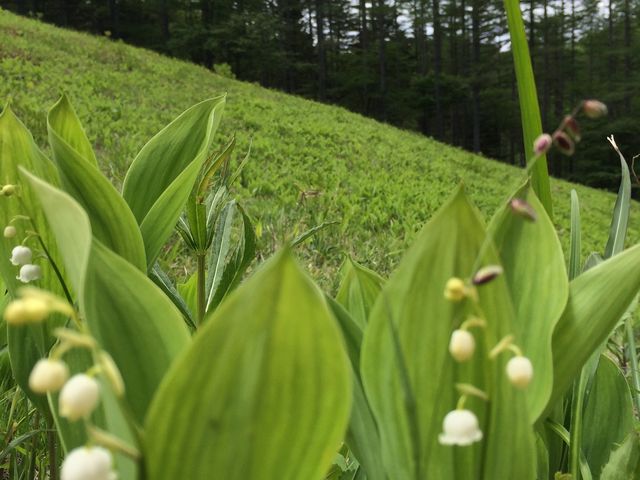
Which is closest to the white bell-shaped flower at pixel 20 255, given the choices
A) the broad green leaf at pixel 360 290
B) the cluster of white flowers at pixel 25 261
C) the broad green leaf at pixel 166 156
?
the cluster of white flowers at pixel 25 261

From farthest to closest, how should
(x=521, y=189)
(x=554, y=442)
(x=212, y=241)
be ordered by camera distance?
1. (x=212, y=241)
2. (x=554, y=442)
3. (x=521, y=189)

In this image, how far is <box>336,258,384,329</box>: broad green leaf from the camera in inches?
22.3

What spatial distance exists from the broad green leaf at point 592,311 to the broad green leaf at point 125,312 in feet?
0.95

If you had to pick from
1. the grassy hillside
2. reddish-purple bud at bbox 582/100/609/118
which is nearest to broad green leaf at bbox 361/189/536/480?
reddish-purple bud at bbox 582/100/609/118

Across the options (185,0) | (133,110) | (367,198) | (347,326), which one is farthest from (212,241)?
(185,0)

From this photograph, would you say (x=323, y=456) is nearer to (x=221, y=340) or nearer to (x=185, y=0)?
(x=221, y=340)

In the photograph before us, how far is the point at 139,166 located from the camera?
0.73 metres

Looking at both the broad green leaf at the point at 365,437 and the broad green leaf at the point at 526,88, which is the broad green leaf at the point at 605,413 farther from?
the broad green leaf at the point at 365,437

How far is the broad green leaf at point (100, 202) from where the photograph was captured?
0.57m

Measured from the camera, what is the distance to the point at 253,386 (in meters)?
0.31

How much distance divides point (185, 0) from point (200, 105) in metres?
31.4

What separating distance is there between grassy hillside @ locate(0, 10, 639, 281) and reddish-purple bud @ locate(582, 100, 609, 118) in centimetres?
126

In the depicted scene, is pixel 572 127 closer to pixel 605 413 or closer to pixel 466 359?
pixel 466 359

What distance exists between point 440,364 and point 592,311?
0.48ft
